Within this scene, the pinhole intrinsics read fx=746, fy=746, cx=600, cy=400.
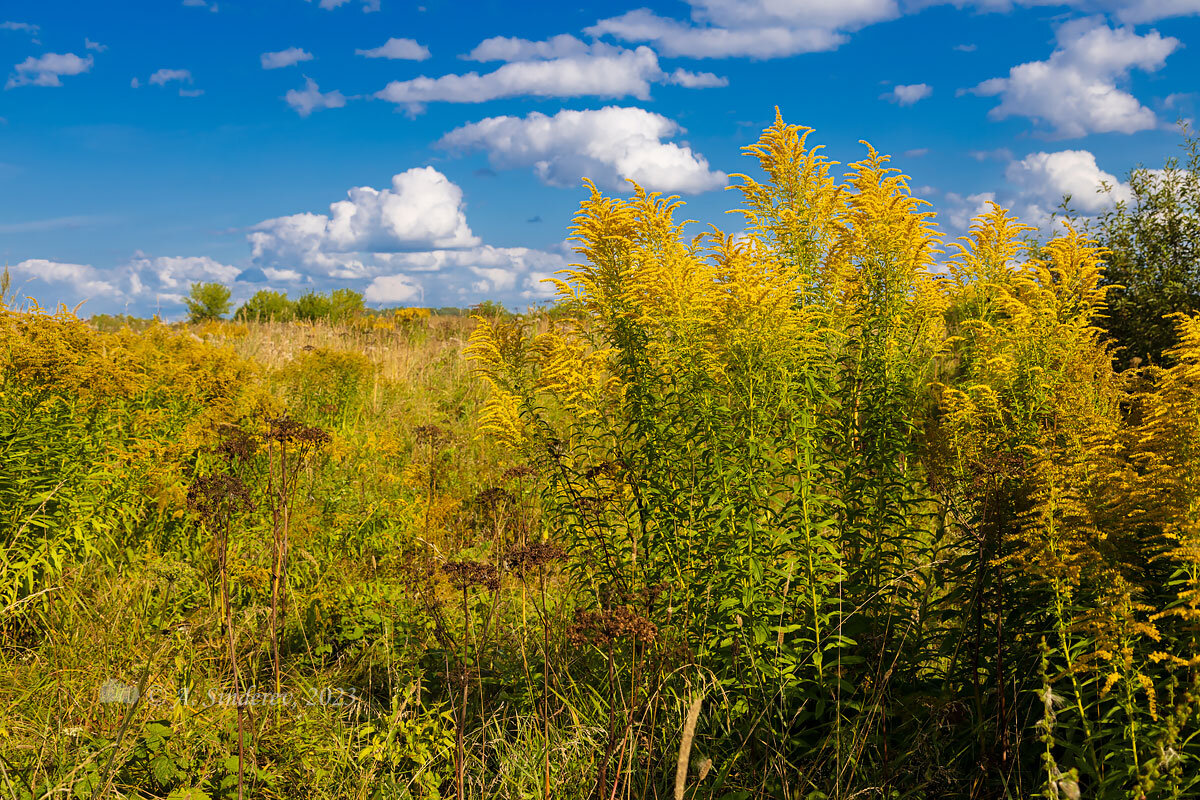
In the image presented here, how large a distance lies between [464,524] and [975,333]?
439cm

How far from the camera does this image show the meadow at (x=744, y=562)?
2365 millimetres

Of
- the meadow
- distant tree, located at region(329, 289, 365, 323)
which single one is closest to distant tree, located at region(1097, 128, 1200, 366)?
the meadow

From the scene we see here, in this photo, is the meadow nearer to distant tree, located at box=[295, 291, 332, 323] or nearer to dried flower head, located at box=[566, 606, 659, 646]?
dried flower head, located at box=[566, 606, 659, 646]

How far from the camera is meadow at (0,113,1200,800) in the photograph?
2365mm

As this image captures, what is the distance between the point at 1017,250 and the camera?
3.94 meters

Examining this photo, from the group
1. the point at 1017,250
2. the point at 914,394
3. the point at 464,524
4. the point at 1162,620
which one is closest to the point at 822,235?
the point at 914,394

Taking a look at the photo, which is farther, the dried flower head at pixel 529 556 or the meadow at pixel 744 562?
the dried flower head at pixel 529 556

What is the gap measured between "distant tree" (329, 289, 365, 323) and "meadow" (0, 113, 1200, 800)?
17.4m

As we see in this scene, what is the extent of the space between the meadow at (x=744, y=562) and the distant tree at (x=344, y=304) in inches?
686

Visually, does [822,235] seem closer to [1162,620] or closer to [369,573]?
[1162,620]

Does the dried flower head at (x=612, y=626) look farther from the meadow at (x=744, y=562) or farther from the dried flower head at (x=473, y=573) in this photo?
the dried flower head at (x=473, y=573)

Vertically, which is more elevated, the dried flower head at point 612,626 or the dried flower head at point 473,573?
the dried flower head at point 473,573

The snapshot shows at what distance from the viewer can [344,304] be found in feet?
73.2

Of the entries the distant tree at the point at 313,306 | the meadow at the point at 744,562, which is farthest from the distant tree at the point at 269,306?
the meadow at the point at 744,562
